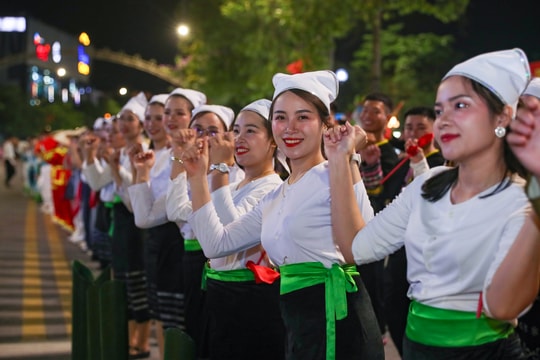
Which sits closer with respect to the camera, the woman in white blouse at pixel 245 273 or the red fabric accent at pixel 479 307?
the red fabric accent at pixel 479 307

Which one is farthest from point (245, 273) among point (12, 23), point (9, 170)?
point (12, 23)

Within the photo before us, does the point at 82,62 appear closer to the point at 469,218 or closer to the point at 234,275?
the point at 234,275

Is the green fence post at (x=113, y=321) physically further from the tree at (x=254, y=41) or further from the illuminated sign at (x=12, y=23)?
the illuminated sign at (x=12, y=23)

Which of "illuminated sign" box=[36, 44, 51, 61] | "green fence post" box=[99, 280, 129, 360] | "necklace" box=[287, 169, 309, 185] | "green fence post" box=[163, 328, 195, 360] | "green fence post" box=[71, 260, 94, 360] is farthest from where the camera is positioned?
"illuminated sign" box=[36, 44, 51, 61]

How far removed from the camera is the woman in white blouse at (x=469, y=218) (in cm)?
288

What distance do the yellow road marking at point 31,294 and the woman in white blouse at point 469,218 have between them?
258 inches

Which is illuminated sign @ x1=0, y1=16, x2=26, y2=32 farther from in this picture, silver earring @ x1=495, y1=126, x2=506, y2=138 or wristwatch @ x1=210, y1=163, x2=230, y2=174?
silver earring @ x1=495, y1=126, x2=506, y2=138

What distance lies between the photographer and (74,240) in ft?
58.7

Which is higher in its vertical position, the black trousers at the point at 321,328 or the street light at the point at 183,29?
the street light at the point at 183,29

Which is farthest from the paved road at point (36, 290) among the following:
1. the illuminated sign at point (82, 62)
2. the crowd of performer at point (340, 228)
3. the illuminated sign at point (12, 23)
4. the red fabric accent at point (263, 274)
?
the illuminated sign at point (12, 23)

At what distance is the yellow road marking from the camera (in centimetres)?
923

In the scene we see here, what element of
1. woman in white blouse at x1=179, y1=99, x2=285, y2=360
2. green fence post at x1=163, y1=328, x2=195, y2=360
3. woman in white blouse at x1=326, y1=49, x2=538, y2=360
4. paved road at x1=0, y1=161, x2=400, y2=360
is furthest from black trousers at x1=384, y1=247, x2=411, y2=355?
woman in white blouse at x1=326, y1=49, x2=538, y2=360

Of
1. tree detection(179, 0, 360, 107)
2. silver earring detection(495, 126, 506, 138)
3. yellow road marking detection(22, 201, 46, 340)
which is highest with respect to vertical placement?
tree detection(179, 0, 360, 107)

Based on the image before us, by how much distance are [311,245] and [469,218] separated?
105 cm
